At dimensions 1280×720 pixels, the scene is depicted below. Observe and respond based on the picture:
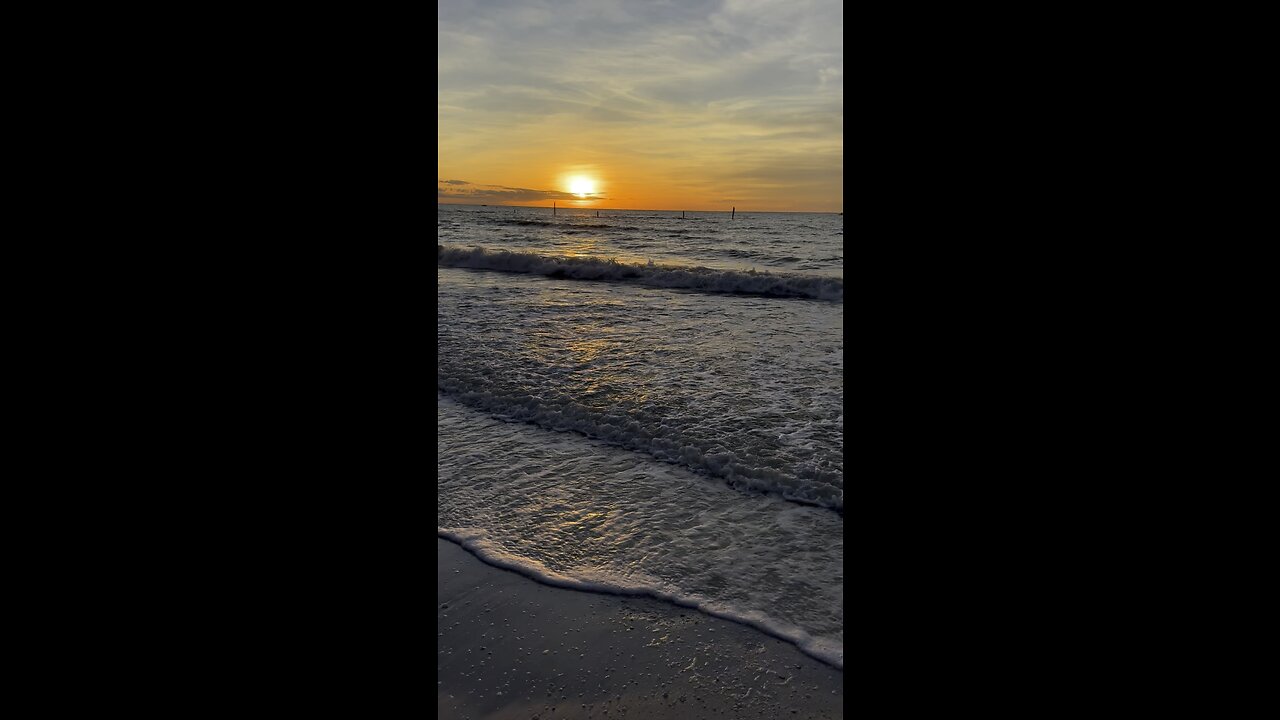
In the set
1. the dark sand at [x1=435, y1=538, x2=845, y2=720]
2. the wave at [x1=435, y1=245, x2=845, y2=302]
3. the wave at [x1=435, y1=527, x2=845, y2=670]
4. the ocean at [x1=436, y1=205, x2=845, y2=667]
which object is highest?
the wave at [x1=435, y1=245, x2=845, y2=302]

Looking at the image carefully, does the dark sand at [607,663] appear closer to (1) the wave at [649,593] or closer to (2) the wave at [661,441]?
(1) the wave at [649,593]

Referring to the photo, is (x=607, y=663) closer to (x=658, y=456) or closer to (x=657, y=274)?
(x=658, y=456)

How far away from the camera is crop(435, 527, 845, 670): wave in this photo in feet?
9.09

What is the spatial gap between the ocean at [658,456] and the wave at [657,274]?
4.52 m

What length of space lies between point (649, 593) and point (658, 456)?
1.95 m

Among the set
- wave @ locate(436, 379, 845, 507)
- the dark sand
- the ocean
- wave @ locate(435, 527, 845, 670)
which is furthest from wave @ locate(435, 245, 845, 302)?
the dark sand

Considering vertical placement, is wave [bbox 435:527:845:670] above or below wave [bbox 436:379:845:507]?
below

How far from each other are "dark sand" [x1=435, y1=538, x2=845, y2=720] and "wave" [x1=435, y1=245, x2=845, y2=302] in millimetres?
12880

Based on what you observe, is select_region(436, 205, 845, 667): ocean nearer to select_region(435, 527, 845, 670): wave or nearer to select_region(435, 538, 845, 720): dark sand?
select_region(435, 527, 845, 670): wave
